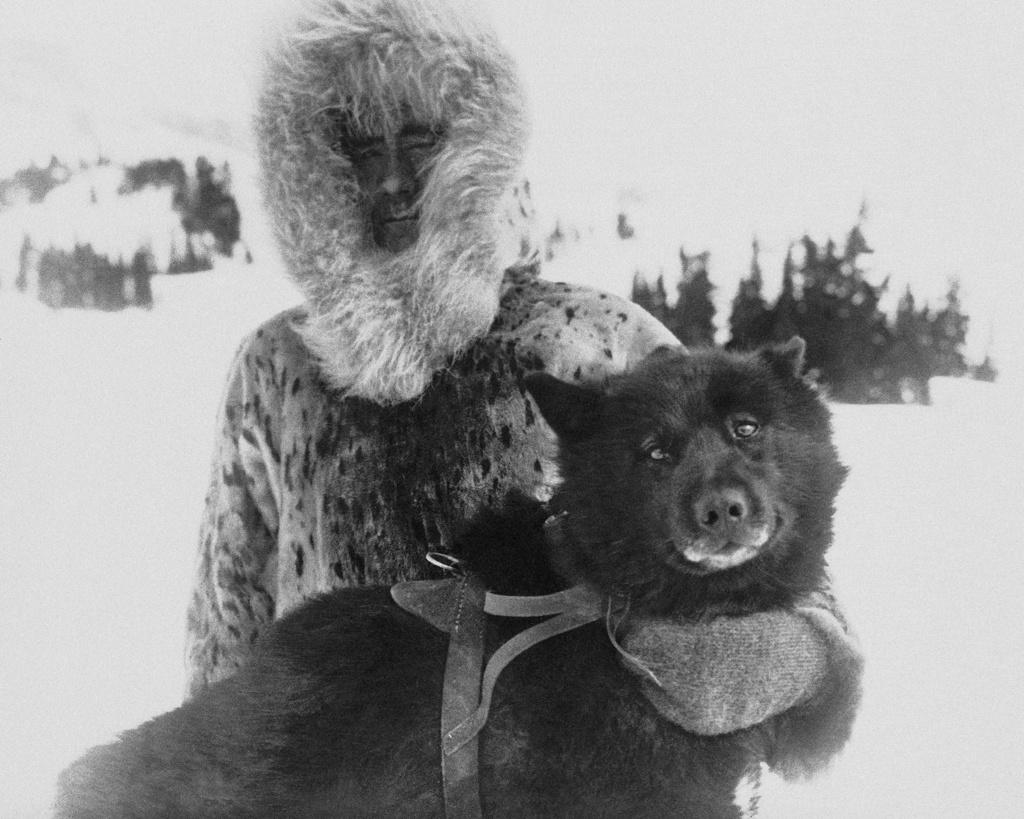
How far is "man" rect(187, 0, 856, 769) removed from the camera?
1.12 metres

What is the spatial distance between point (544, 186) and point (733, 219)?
1.03 feet

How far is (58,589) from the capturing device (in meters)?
1.50

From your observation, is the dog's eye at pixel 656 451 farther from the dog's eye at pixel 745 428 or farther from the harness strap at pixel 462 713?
the harness strap at pixel 462 713

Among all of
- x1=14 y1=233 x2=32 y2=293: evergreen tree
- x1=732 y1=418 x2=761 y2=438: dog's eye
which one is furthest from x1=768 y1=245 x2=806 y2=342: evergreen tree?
x1=14 y1=233 x2=32 y2=293: evergreen tree

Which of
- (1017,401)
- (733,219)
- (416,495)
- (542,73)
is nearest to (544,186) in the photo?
(542,73)

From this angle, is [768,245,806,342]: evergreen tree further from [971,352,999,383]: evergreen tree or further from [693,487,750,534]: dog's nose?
[693,487,750,534]: dog's nose

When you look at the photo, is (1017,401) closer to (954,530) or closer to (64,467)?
(954,530)

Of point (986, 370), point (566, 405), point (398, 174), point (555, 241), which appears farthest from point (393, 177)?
Answer: point (986, 370)

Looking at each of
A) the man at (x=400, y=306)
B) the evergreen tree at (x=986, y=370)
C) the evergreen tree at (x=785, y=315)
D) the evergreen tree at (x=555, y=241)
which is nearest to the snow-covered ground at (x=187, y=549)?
the evergreen tree at (x=986, y=370)

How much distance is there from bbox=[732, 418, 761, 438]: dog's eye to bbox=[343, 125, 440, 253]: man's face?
550 mm

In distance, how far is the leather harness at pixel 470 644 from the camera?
824 millimetres

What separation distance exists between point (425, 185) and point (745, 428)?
1.86 ft

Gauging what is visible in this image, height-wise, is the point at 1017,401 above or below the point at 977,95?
below

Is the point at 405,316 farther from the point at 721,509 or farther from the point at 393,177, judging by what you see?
the point at 721,509
